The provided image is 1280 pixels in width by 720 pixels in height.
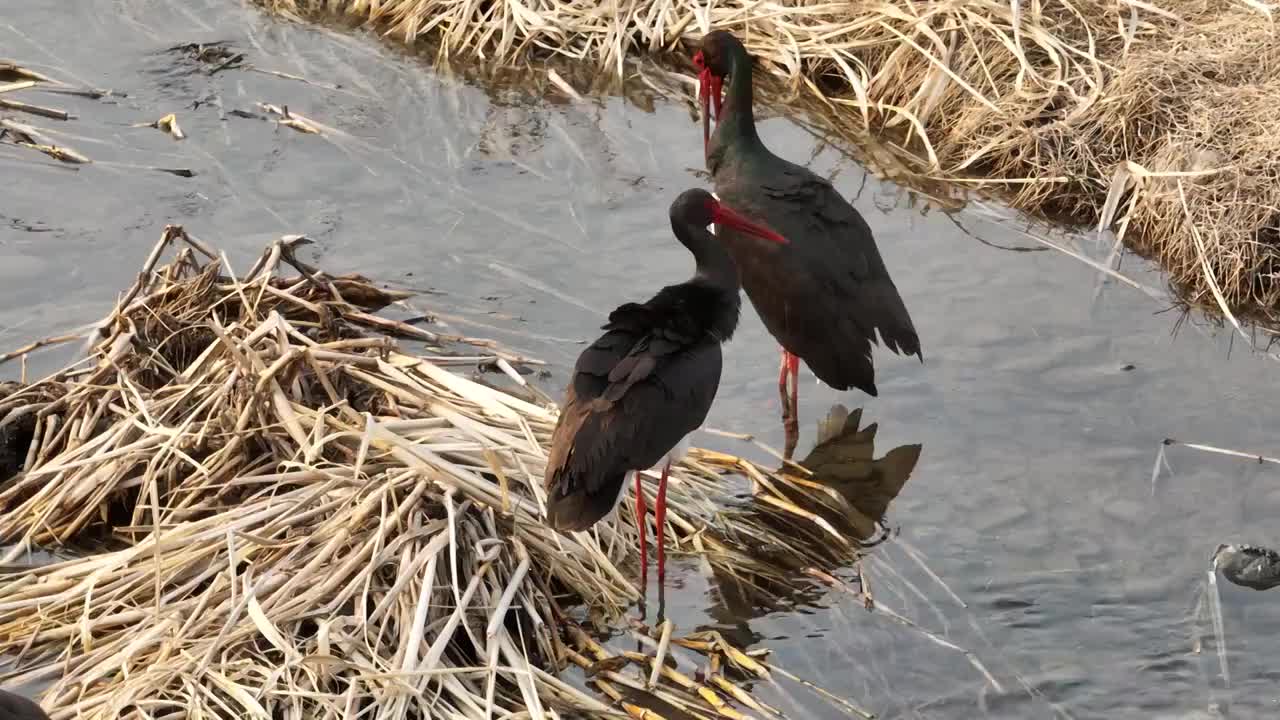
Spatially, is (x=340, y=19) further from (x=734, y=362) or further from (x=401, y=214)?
(x=734, y=362)

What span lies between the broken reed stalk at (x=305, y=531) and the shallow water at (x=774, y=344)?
0.41 meters

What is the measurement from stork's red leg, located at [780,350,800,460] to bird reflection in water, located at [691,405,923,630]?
0.30ft

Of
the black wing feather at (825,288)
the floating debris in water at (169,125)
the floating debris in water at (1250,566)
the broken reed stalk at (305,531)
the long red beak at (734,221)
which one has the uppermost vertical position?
the long red beak at (734,221)

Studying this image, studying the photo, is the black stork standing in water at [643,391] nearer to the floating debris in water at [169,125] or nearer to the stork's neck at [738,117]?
the stork's neck at [738,117]

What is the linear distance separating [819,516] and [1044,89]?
3.47m

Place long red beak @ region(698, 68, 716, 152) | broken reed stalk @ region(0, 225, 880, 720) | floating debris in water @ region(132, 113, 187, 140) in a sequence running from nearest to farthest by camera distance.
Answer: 1. broken reed stalk @ region(0, 225, 880, 720)
2. long red beak @ region(698, 68, 716, 152)
3. floating debris in water @ region(132, 113, 187, 140)

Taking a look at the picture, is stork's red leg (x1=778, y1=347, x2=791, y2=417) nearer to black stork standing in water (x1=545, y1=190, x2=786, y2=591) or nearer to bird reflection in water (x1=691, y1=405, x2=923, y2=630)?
bird reflection in water (x1=691, y1=405, x2=923, y2=630)

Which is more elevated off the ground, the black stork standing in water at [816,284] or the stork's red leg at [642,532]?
the black stork standing in water at [816,284]

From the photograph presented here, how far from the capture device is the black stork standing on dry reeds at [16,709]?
3652 mm

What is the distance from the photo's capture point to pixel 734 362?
7070 millimetres

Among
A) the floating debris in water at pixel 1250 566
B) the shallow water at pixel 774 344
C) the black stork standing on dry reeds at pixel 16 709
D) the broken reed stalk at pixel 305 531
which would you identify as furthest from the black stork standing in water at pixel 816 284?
the black stork standing on dry reeds at pixel 16 709

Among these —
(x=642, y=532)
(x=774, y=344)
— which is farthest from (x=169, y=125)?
(x=642, y=532)

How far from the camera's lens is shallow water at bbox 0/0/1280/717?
208 inches

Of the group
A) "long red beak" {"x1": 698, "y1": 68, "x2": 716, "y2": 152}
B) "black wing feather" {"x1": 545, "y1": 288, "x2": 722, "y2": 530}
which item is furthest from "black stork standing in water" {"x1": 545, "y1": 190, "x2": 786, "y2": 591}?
"long red beak" {"x1": 698, "y1": 68, "x2": 716, "y2": 152}
